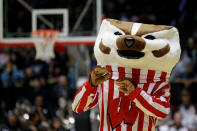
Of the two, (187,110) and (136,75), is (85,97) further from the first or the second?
(187,110)

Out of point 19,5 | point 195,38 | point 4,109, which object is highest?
point 19,5

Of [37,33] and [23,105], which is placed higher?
[37,33]

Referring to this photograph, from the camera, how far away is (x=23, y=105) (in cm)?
920

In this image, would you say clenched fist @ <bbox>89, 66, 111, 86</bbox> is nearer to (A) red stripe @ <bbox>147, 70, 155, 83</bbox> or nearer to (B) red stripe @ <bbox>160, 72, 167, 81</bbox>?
(A) red stripe @ <bbox>147, 70, 155, 83</bbox>

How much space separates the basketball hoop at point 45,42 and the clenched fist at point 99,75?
417 centimetres

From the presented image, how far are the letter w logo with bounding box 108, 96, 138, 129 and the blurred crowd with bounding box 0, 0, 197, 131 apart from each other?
3.89 meters

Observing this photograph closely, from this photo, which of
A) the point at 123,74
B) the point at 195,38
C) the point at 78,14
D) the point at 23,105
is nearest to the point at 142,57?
the point at 123,74

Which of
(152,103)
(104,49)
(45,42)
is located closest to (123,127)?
(152,103)

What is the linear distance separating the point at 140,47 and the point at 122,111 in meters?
0.57

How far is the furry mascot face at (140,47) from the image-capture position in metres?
3.59

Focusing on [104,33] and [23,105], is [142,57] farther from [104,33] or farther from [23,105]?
[23,105]

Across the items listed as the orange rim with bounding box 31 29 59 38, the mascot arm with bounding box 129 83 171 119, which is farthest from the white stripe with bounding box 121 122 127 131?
the orange rim with bounding box 31 29 59 38

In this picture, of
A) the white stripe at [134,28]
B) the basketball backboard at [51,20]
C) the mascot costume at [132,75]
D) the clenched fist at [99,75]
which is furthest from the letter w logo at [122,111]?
the basketball backboard at [51,20]

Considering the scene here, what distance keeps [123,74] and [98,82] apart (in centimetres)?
26
